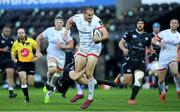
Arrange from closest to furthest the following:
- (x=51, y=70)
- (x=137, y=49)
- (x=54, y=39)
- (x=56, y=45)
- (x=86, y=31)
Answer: (x=86, y=31) → (x=137, y=49) → (x=51, y=70) → (x=54, y=39) → (x=56, y=45)

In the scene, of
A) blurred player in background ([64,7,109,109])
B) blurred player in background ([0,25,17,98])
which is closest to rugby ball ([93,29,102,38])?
blurred player in background ([64,7,109,109])

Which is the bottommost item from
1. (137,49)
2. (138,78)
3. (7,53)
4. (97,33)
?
(138,78)

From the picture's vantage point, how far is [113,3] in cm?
3444

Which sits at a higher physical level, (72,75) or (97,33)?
(97,33)

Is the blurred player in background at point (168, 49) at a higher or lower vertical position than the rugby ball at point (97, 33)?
lower

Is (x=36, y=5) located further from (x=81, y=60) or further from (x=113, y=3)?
(x=81, y=60)

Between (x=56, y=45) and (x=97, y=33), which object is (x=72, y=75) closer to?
(x=97, y=33)

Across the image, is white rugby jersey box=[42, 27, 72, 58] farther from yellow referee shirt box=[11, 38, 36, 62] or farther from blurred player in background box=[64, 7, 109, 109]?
blurred player in background box=[64, 7, 109, 109]

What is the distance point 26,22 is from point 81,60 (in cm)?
2031

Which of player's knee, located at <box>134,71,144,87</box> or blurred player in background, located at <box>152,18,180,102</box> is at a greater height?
blurred player in background, located at <box>152,18,180,102</box>

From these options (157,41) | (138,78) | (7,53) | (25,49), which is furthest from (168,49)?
(7,53)

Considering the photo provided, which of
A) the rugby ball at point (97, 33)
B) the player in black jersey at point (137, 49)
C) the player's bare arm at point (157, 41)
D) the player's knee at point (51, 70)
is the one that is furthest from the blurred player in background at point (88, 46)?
the player's bare arm at point (157, 41)

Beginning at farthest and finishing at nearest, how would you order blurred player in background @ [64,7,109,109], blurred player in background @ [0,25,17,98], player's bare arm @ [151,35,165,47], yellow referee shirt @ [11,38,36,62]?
blurred player in background @ [0,25,17,98]
yellow referee shirt @ [11,38,36,62]
player's bare arm @ [151,35,165,47]
blurred player in background @ [64,7,109,109]

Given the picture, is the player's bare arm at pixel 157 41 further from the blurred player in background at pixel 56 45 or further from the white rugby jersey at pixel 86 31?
the white rugby jersey at pixel 86 31
